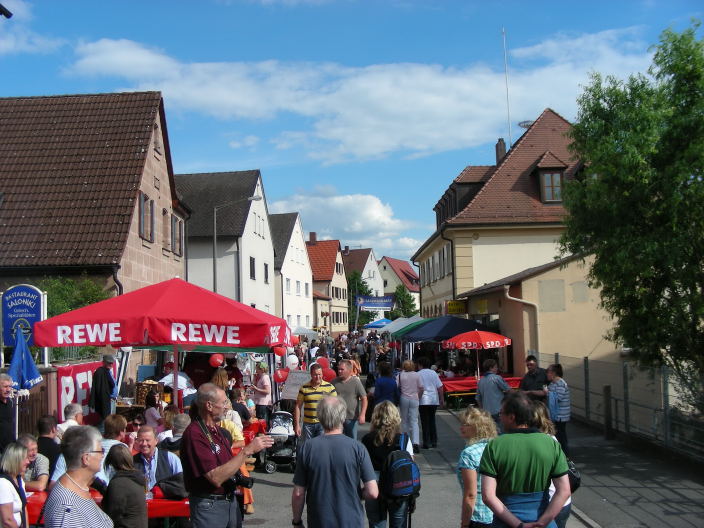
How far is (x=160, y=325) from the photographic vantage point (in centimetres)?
848

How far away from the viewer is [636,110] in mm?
10922

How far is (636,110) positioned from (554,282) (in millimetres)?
9827

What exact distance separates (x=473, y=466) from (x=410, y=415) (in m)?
7.50

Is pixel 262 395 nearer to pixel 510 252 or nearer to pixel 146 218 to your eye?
pixel 146 218

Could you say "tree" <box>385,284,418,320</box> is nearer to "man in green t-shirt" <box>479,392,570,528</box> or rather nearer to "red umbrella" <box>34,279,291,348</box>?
"red umbrella" <box>34,279,291,348</box>

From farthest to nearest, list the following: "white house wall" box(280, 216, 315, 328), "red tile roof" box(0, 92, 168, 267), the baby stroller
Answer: "white house wall" box(280, 216, 315, 328) → "red tile roof" box(0, 92, 168, 267) → the baby stroller

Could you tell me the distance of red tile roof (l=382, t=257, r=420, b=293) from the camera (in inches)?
4429

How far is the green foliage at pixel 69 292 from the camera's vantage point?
62.3ft

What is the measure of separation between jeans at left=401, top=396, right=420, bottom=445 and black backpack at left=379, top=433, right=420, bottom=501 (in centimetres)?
672

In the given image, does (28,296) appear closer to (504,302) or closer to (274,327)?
(274,327)

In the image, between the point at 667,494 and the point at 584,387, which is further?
the point at 584,387

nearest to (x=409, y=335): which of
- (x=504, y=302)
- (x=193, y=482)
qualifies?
(x=504, y=302)

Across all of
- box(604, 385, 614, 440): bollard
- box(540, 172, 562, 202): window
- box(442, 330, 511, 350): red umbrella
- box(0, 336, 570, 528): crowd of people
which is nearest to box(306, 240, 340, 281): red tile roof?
box(540, 172, 562, 202): window

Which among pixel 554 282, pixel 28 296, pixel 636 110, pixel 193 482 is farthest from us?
pixel 554 282
